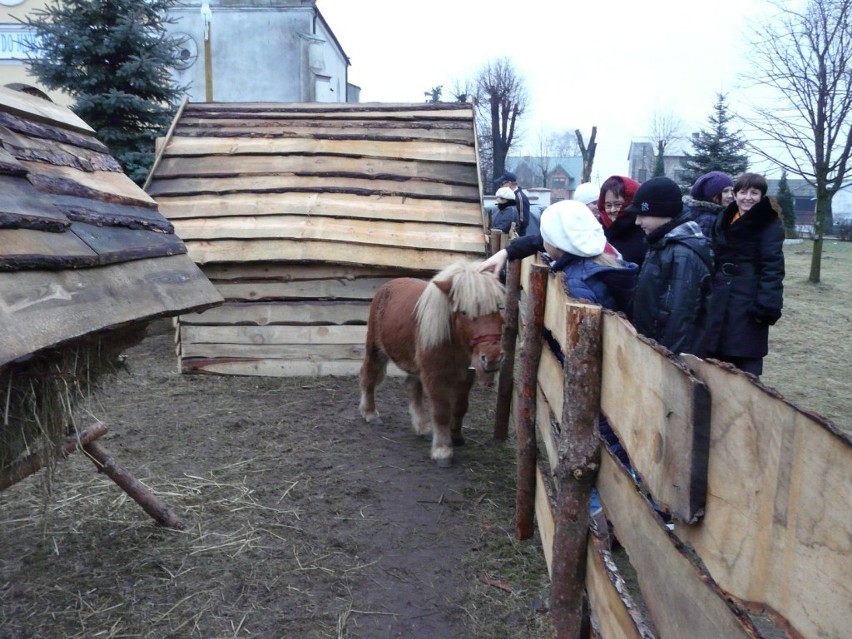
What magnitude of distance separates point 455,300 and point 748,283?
1865 millimetres

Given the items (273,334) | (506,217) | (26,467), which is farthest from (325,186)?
(26,467)

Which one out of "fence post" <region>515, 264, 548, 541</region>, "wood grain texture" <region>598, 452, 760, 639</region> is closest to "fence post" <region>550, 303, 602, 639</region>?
"wood grain texture" <region>598, 452, 760, 639</region>

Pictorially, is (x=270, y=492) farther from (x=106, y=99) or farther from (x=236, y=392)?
(x=106, y=99)

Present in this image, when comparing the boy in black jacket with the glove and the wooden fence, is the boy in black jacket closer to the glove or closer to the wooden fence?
the glove

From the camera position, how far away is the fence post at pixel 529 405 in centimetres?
369

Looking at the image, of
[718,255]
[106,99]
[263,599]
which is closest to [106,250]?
[263,599]

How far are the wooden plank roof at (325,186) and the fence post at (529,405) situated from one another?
355cm

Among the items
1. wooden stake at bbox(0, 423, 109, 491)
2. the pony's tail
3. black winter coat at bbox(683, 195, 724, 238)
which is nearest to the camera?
wooden stake at bbox(0, 423, 109, 491)

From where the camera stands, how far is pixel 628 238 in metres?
4.86

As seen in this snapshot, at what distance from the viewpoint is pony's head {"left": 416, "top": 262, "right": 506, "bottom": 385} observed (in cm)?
455

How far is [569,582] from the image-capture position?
8.30ft

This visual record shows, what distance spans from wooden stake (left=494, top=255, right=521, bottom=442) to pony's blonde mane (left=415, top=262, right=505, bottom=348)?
707 mm

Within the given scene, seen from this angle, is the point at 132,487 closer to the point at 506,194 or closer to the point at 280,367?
the point at 280,367

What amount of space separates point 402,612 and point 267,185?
5.95m
